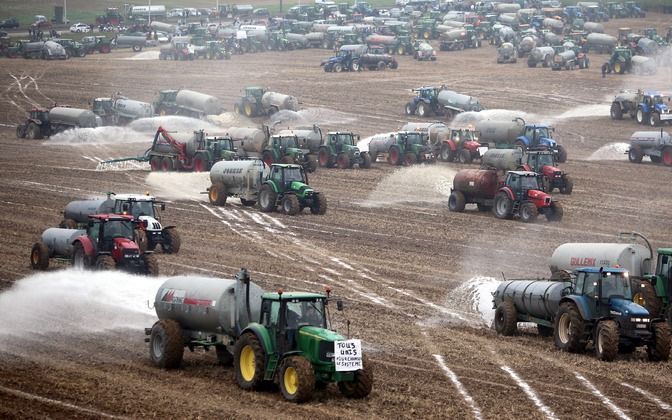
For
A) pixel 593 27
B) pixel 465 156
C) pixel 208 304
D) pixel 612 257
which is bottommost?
pixel 465 156

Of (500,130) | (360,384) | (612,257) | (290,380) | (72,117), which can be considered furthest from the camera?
(72,117)

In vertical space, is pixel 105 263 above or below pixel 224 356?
below

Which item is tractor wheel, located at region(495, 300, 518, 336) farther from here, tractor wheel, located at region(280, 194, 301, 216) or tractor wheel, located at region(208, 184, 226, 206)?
tractor wheel, located at region(208, 184, 226, 206)

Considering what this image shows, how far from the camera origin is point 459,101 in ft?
→ 256

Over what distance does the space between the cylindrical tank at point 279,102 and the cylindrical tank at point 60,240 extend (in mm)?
42898

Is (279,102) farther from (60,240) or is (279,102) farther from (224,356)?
(224,356)

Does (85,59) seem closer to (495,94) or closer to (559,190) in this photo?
(495,94)

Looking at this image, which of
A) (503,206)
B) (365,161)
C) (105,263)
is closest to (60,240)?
(105,263)

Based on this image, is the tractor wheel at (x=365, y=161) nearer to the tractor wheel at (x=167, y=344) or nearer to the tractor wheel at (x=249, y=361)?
the tractor wheel at (x=167, y=344)

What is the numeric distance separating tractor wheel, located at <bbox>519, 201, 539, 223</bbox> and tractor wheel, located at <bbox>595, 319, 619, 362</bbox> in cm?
2062

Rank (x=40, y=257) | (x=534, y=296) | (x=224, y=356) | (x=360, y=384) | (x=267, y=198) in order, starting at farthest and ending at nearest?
(x=267, y=198)
(x=40, y=257)
(x=534, y=296)
(x=224, y=356)
(x=360, y=384)

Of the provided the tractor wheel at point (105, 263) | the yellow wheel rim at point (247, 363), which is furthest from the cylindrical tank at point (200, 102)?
the yellow wheel rim at point (247, 363)

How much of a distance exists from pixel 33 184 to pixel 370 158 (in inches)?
668

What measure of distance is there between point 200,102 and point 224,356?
5307cm
